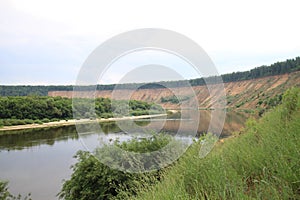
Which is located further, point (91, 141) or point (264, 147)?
point (91, 141)

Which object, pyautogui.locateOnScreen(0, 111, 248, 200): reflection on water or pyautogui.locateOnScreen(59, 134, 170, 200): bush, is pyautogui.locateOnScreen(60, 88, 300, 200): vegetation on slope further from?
pyautogui.locateOnScreen(0, 111, 248, 200): reflection on water

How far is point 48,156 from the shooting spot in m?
26.3

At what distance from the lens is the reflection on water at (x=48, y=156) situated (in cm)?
1173

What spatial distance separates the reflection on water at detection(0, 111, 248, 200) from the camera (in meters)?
11.7

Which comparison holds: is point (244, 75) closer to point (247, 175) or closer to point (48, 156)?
point (48, 156)

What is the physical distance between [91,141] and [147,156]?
263cm

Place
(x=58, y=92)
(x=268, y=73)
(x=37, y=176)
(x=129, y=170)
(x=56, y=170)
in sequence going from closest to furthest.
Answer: (x=129, y=170), (x=37, y=176), (x=56, y=170), (x=268, y=73), (x=58, y=92)

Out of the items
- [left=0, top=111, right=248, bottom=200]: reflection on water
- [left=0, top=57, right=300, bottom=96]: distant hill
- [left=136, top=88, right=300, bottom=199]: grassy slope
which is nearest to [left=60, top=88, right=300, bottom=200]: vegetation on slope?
[left=136, top=88, right=300, bottom=199]: grassy slope


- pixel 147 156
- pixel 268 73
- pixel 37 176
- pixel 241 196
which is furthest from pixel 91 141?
pixel 268 73

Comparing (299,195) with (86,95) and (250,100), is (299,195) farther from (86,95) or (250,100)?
(250,100)

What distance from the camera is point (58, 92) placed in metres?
122

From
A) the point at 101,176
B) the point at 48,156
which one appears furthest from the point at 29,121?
the point at 101,176

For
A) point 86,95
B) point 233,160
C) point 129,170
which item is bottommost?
point 129,170

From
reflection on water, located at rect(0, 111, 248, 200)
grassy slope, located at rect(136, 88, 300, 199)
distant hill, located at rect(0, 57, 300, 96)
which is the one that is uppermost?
distant hill, located at rect(0, 57, 300, 96)
